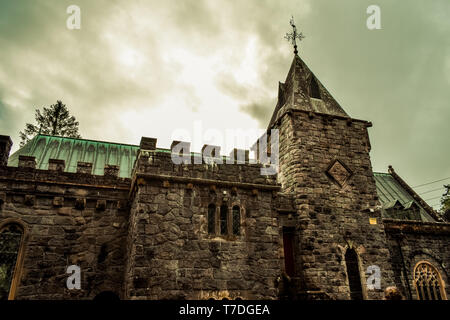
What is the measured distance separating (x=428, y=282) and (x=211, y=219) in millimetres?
12180

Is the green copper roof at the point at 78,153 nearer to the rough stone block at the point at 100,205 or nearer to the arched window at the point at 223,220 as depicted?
the rough stone block at the point at 100,205

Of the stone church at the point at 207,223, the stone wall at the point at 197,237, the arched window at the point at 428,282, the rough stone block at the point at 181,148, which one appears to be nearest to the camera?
the stone wall at the point at 197,237

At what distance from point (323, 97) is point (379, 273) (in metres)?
8.58

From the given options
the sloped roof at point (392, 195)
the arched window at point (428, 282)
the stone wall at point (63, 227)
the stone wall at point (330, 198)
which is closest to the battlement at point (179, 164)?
the stone wall at point (63, 227)

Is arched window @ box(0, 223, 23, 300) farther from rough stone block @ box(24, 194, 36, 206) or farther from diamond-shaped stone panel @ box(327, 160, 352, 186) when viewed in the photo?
diamond-shaped stone panel @ box(327, 160, 352, 186)

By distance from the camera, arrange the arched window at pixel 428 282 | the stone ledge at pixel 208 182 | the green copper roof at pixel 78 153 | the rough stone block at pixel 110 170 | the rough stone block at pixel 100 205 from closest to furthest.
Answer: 1. the stone ledge at pixel 208 182
2. the rough stone block at pixel 100 205
3. the rough stone block at pixel 110 170
4. the green copper roof at pixel 78 153
5. the arched window at pixel 428 282

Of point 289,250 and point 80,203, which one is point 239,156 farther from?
point 80,203

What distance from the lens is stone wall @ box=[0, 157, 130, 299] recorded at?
432 inches

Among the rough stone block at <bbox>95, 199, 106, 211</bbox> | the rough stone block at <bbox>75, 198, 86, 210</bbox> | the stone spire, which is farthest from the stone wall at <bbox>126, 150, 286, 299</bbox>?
the stone spire

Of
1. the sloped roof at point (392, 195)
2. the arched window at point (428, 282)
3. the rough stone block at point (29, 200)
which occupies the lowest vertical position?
the arched window at point (428, 282)

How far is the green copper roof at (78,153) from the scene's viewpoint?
48.0ft

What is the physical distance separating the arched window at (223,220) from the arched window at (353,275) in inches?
213

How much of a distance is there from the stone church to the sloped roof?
3.42 meters
